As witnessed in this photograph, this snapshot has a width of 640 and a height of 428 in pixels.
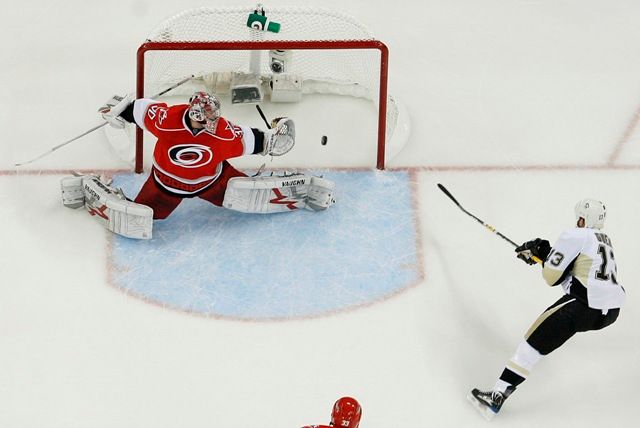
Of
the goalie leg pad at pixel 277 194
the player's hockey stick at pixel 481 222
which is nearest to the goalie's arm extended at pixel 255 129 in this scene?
the goalie leg pad at pixel 277 194

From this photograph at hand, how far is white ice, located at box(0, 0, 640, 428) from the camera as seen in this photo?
18.2ft

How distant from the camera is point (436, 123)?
6891 millimetres

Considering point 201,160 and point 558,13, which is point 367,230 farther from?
point 558,13

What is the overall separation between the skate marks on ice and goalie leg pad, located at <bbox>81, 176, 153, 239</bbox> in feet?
0.20

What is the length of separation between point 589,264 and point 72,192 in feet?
7.15

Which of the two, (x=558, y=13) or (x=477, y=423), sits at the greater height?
(x=558, y=13)

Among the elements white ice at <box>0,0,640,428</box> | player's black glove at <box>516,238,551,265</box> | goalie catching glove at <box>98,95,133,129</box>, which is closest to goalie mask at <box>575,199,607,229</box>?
player's black glove at <box>516,238,551,265</box>

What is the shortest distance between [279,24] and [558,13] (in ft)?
5.64

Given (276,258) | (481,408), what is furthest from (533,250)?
(276,258)

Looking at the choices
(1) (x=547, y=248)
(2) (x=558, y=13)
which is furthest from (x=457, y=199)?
(2) (x=558, y=13)

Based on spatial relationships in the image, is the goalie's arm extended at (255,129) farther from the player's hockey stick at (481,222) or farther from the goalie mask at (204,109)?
the player's hockey stick at (481,222)

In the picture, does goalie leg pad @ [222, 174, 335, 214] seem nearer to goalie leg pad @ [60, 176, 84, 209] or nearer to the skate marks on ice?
the skate marks on ice

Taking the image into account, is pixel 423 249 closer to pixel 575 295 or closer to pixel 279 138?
pixel 279 138

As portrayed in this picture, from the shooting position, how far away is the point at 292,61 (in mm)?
6805
